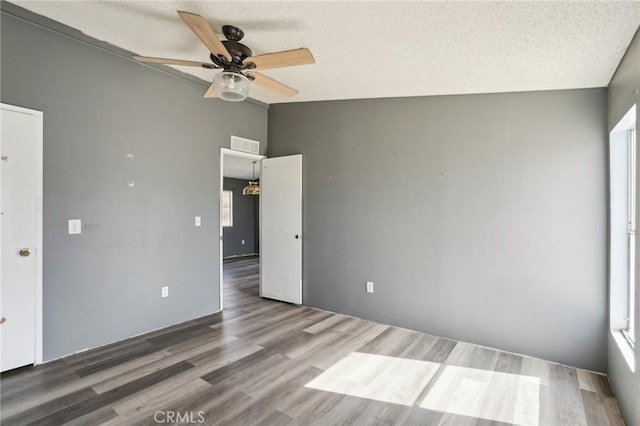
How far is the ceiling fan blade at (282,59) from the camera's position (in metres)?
2.12

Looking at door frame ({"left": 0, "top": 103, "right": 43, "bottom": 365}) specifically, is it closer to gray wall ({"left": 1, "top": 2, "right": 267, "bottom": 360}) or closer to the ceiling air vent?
gray wall ({"left": 1, "top": 2, "right": 267, "bottom": 360})

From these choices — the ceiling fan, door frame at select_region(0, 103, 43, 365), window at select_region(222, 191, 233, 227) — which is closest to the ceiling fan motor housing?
the ceiling fan

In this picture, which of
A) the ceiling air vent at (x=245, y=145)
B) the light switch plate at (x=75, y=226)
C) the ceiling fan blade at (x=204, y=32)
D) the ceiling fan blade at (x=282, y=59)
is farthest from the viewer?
the ceiling air vent at (x=245, y=145)

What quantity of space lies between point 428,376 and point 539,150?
87.6 inches

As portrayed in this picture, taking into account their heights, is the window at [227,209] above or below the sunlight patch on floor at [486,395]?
above

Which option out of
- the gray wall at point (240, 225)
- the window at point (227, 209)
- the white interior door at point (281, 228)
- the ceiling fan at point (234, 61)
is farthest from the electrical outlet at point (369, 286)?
the window at point (227, 209)

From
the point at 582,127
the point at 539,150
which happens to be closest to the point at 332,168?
the point at 539,150

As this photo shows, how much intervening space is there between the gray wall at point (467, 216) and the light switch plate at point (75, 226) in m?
2.43

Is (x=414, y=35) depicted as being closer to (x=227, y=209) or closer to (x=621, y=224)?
(x=621, y=224)

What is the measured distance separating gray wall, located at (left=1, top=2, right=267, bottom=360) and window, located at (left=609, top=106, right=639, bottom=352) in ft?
12.7

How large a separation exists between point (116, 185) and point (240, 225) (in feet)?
19.9

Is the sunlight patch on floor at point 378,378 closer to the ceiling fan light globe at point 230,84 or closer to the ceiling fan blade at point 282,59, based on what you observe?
the ceiling fan light globe at point 230,84

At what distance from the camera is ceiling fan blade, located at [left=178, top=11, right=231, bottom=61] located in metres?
1.78

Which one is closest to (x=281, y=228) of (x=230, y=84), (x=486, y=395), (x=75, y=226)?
(x=75, y=226)
